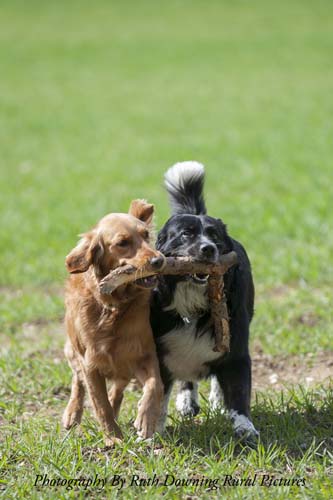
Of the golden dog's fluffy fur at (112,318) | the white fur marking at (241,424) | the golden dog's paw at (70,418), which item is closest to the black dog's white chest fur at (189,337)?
the golden dog's fluffy fur at (112,318)

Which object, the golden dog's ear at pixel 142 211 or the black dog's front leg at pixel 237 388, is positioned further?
the golden dog's ear at pixel 142 211

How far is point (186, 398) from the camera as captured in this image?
5.45 meters

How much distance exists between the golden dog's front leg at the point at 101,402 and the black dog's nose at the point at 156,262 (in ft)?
2.46

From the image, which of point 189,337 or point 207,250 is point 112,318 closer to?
point 189,337

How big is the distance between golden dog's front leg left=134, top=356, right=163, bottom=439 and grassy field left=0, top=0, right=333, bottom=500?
0.38ft

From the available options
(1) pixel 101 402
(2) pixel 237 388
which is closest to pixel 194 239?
(2) pixel 237 388

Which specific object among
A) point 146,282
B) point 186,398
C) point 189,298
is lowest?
point 186,398

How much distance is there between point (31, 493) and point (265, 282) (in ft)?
15.9

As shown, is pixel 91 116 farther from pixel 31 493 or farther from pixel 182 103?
pixel 31 493

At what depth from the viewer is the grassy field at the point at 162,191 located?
14.4 ft

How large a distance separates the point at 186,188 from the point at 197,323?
38.5 inches

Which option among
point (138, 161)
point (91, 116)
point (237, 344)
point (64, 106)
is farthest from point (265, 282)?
point (64, 106)

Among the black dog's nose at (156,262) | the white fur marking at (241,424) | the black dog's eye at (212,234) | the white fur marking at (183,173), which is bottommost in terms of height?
the white fur marking at (241,424)

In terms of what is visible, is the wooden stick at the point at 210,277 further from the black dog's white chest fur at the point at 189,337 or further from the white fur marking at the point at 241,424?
the white fur marking at the point at 241,424
